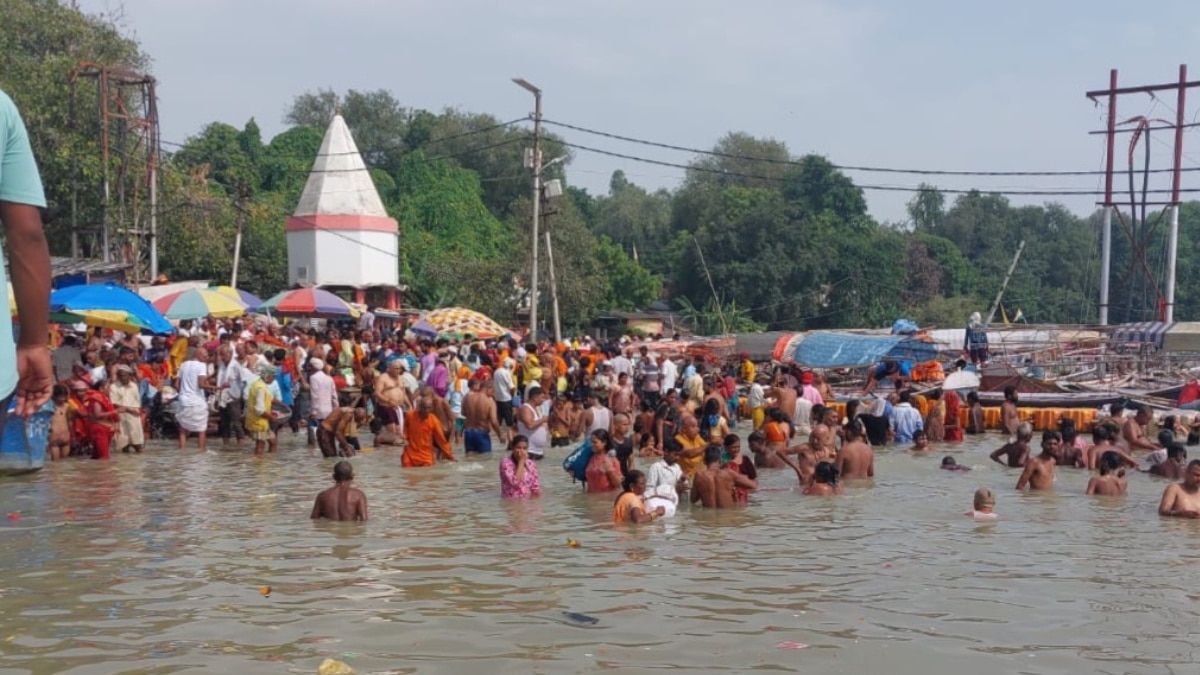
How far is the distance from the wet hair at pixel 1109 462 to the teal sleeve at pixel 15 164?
13517 mm

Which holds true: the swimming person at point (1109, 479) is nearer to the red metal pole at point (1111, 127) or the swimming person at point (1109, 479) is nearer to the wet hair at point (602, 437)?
the wet hair at point (602, 437)

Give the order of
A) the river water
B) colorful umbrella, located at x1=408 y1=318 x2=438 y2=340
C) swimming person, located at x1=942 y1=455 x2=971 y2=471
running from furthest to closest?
colorful umbrella, located at x1=408 y1=318 x2=438 y2=340
swimming person, located at x1=942 y1=455 x2=971 y2=471
the river water

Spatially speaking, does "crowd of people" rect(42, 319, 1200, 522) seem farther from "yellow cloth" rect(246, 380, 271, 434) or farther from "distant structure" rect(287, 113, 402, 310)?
"distant structure" rect(287, 113, 402, 310)

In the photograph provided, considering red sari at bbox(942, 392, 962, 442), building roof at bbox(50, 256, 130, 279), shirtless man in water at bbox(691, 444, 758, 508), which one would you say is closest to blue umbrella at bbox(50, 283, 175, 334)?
building roof at bbox(50, 256, 130, 279)

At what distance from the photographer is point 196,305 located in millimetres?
23609

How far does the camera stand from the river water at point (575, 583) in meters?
7.75

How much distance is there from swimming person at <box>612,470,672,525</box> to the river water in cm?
20

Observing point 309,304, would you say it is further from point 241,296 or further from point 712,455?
point 712,455

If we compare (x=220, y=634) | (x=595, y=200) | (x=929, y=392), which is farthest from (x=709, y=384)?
(x=595, y=200)

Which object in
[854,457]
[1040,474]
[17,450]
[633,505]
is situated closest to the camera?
[17,450]

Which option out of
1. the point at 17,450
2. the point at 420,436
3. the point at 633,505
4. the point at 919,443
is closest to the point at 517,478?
the point at 633,505

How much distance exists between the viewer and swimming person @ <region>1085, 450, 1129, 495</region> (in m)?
14.5

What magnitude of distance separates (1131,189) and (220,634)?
33705 mm

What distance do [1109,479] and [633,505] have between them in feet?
19.9
